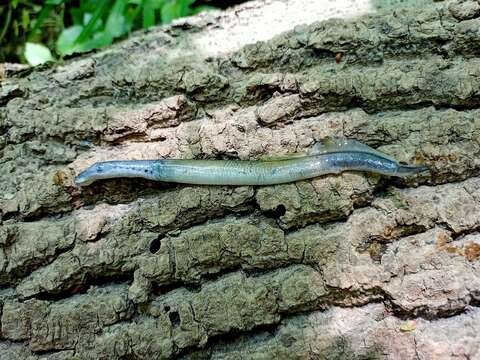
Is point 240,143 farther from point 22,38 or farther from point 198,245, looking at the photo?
point 22,38

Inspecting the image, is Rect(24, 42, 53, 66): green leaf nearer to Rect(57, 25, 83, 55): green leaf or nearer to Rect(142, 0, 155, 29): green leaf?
Rect(57, 25, 83, 55): green leaf

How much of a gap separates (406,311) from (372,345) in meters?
0.24

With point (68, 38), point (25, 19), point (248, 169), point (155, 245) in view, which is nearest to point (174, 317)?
point (155, 245)

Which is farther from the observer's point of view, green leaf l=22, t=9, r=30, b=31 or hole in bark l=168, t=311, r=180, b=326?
green leaf l=22, t=9, r=30, b=31

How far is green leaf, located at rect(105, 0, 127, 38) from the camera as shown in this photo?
12.6 ft

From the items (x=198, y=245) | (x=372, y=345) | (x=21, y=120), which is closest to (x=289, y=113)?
(x=198, y=245)

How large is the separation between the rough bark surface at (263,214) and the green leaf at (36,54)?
3.22ft

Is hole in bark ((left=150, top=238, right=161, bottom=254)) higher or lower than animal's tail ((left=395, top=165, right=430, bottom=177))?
lower

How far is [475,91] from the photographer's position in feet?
8.68

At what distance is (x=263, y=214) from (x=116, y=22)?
2203mm

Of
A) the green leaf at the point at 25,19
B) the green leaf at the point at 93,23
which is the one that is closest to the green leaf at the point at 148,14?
the green leaf at the point at 93,23

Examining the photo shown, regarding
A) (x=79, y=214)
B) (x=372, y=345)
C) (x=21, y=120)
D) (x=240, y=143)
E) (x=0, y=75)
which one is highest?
(x=0, y=75)

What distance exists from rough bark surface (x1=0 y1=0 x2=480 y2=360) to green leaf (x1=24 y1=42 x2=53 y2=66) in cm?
98

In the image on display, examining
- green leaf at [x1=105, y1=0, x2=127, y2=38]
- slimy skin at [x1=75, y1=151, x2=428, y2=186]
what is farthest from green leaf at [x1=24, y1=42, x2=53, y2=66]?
slimy skin at [x1=75, y1=151, x2=428, y2=186]
